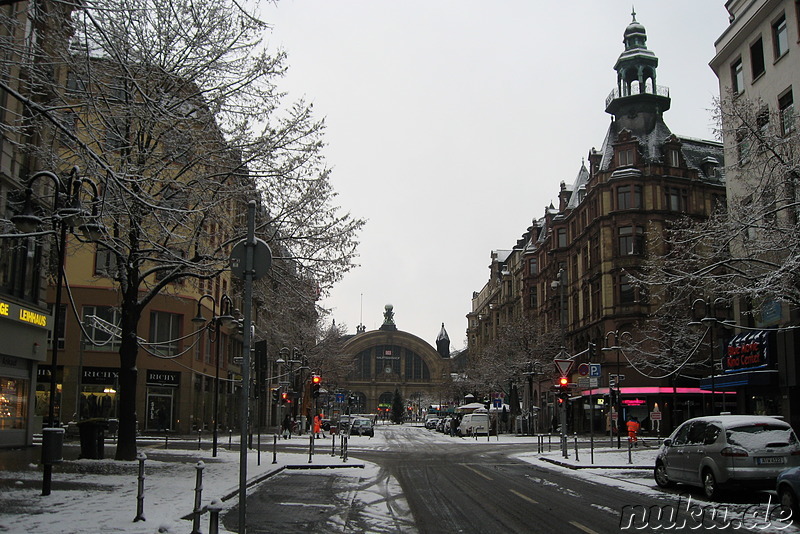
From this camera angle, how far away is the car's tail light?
1484cm

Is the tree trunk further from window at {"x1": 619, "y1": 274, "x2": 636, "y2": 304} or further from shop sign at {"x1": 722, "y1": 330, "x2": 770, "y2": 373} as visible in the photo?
window at {"x1": 619, "y1": 274, "x2": 636, "y2": 304}

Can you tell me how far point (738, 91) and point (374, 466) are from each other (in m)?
22.5

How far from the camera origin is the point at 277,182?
70.9 ft

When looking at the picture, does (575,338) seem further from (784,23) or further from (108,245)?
(108,245)

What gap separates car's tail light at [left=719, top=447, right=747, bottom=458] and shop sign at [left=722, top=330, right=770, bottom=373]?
16594 millimetres

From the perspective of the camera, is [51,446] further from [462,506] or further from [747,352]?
[747,352]

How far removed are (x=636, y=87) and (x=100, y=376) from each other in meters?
48.3

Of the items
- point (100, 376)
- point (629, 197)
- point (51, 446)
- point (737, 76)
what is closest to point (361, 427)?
point (100, 376)

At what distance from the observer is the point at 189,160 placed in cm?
1845

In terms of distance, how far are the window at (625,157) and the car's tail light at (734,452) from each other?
45.9 m

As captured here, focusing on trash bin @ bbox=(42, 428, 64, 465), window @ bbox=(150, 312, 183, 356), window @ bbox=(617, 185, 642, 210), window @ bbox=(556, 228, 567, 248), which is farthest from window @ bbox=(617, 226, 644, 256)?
trash bin @ bbox=(42, 428, 64, 465)

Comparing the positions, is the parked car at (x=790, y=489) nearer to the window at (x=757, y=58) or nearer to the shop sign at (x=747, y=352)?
the shop sign at (x=747, y=352)

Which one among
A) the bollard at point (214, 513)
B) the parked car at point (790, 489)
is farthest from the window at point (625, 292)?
the bollard at point (214, 513)

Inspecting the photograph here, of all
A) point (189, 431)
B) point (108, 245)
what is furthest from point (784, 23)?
point (189, 431)
